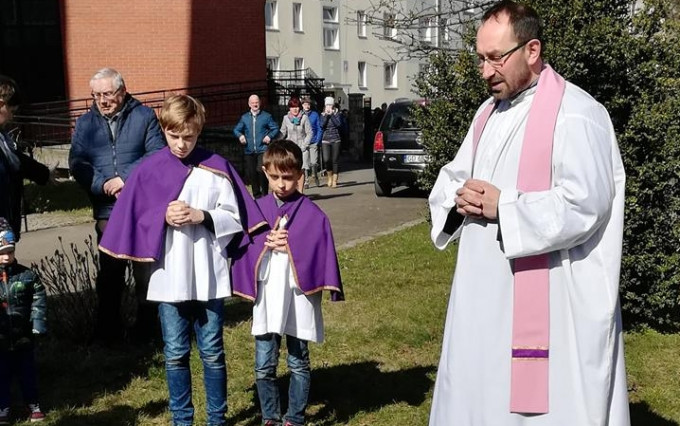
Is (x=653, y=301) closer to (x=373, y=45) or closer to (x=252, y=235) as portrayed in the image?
(x=252, y=235)

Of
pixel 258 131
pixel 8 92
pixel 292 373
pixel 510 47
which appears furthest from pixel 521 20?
pixel 258 131

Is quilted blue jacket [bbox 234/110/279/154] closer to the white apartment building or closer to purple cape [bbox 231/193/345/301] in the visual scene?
purple cape [bbox 231/193/345/301]

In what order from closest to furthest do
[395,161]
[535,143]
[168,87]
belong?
[535,143] < [395,161] < [168,87]

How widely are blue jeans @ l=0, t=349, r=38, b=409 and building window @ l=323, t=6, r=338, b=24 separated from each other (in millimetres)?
40893

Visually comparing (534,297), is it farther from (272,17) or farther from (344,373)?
(272,17)

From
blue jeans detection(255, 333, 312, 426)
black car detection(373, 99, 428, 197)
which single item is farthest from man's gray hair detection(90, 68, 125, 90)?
black car detection(373, 99, 428, 197)

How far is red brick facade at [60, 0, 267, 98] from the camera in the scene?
21938mm

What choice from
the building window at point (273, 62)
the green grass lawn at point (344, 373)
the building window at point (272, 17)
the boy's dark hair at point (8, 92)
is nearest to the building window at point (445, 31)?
the green grass lawn at point (344, 373)

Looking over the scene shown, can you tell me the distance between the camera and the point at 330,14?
45.5m

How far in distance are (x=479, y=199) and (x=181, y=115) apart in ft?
6.55

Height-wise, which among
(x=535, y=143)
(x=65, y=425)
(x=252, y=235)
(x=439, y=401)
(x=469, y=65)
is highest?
(x=469, y=65)

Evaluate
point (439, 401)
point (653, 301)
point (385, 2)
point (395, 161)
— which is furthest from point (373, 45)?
point (439, 401)

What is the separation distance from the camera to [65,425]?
5254 mm

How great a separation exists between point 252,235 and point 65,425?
170 centimetres
